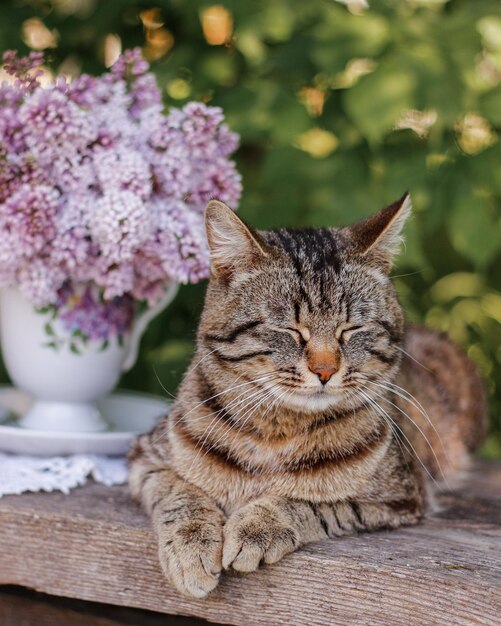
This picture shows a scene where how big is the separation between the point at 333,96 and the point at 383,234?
874 millimetres

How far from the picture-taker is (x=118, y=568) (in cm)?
155

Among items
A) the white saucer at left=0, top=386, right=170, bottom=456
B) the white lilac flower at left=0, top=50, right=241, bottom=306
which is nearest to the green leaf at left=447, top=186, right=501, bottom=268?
the white lilac flower at left=0, top=50, right=241, bottom=306

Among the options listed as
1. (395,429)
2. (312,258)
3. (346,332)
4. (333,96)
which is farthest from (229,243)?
(333,96)

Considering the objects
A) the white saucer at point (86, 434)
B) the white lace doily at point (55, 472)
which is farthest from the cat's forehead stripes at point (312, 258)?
the white lace doily at point (55, 472)

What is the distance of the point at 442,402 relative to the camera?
2.28m

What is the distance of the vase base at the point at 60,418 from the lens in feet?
6.51

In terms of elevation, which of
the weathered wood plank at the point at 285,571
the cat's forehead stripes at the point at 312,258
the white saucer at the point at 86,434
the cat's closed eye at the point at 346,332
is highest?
the cat's forehead stripes at the point at 312,258

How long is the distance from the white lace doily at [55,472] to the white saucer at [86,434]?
0.9 inches

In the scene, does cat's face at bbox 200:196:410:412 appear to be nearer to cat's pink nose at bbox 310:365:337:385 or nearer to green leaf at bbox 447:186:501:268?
cat's pink nose at bbox 310:365:337:385

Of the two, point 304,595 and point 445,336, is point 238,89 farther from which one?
point 304,595

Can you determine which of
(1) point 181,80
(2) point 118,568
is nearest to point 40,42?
(1) point 181,80

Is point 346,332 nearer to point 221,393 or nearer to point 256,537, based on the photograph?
point 221,393

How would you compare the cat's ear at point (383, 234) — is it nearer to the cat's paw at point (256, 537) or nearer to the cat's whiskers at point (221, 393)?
the cat's whiskers at point (221, 393)

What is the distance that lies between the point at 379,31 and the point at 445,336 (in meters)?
0.94
